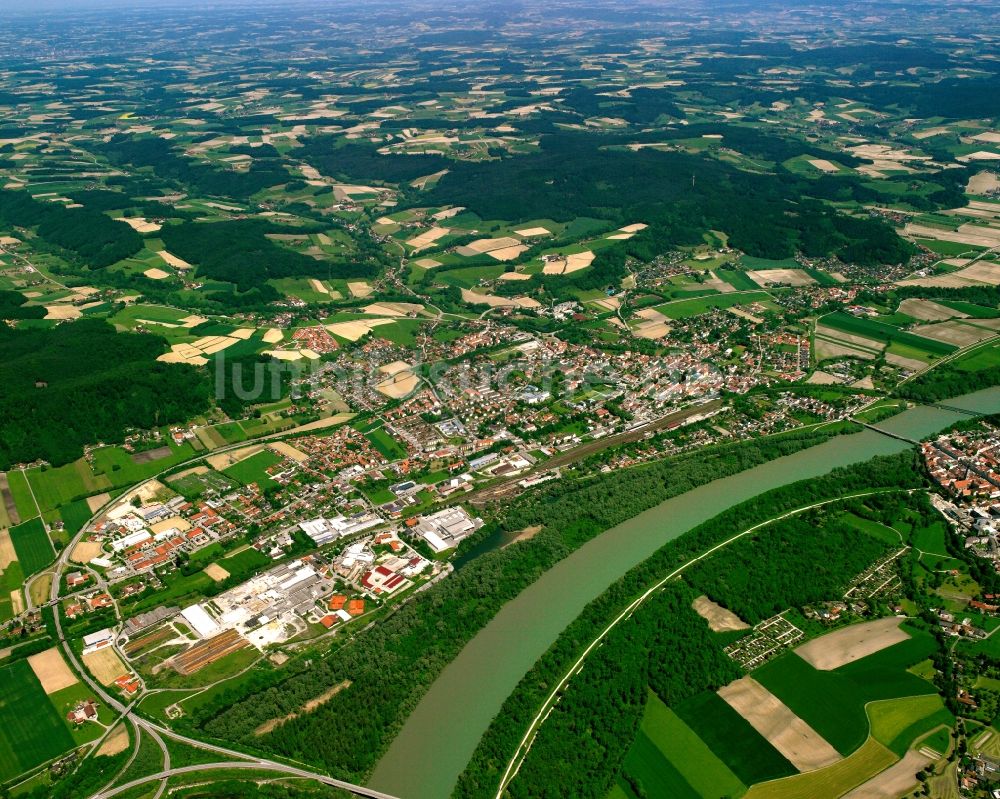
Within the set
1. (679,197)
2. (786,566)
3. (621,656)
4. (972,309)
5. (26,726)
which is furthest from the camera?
(679,197)

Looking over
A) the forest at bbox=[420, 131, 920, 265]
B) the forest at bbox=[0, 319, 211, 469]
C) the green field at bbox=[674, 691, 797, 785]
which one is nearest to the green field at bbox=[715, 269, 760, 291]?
the forest at bbox=[420, 131, 920, 265]

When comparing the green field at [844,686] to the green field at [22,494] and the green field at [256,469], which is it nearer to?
the green field at [256,469]

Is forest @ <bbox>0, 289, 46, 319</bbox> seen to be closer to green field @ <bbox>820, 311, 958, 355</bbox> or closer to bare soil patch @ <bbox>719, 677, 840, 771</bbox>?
bare soil patch @ <bbox>719, 677, 840, 771</bbox>

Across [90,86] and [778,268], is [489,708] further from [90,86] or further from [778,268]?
[90,86]

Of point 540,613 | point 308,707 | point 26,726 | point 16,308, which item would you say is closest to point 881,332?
point 540,613

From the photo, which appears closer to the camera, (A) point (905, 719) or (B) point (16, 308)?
(A) point (905, 719)

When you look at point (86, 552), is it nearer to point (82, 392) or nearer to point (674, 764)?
point (82, 392)

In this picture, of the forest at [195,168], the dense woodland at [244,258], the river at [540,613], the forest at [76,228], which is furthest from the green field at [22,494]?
the forest at [195,168]
